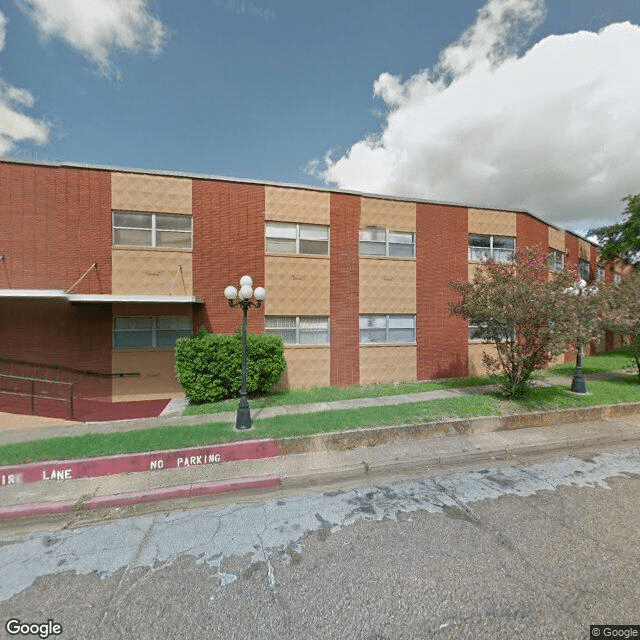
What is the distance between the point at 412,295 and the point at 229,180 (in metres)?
8.43

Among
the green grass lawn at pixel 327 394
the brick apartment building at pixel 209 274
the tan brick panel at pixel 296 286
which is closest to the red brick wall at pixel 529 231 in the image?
the brick apartment building at pixel 209 274

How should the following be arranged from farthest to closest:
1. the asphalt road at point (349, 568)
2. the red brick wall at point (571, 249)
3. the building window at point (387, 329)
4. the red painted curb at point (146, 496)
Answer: the red brick wall at point (571, 249)
the building window at point (387, 329)
the red painted curb at point (146, 496)
the asphalt road at point (349, 568)

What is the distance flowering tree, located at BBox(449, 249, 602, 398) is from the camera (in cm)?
759

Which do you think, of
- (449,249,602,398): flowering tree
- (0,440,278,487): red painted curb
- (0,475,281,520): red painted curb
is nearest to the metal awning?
(0,440,278,487): red painted curb

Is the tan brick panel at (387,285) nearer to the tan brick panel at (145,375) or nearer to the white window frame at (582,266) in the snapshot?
the tan brick panel at (145,375)

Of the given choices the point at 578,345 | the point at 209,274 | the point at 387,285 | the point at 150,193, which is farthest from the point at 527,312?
the point at 150,193

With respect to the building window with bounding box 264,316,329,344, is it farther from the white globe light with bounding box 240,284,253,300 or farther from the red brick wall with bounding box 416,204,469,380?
the white globe light with bounding box 240,284,253,300

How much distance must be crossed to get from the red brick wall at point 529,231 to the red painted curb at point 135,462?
1457cm

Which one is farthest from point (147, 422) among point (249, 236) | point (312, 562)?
point (249, 236)

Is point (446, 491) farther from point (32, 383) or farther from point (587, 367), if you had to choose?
point (587, 367)

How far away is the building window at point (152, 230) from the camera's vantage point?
33.2 ft

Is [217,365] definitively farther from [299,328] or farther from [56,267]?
[56,267]

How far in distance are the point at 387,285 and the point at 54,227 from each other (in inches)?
467

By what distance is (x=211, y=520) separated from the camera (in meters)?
4.14
